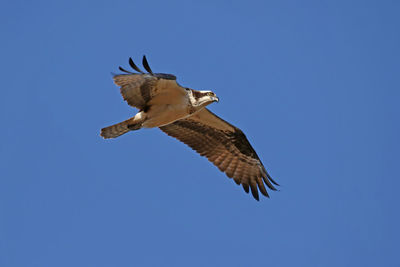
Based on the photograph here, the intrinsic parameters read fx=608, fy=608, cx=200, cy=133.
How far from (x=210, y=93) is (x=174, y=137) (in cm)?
209

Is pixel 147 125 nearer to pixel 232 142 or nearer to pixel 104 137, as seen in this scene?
pixel 104 137

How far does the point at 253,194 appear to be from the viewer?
40.2 feet

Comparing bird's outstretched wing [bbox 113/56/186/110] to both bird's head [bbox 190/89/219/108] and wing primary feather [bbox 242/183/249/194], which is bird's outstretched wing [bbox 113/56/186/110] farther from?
wing primary feather [bbox 242/183/249/194]

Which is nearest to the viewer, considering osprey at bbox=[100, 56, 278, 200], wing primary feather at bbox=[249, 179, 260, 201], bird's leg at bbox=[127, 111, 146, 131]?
Result: osprey at bbox=[100, 56, 278, 200]

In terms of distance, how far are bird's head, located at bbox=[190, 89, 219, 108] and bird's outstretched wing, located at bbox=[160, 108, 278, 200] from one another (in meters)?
1.37

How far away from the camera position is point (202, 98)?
10.7 metres

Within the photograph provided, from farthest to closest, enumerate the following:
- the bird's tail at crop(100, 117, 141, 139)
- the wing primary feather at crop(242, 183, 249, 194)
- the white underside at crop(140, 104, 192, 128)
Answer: the wing primary feather at crop(242, 183, 249, 194)
the bird's tail at crop(100, 117, 141, 139)
the white underside at crop(140, 104, 192, 128)

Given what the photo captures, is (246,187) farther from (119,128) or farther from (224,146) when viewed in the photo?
(119,128)

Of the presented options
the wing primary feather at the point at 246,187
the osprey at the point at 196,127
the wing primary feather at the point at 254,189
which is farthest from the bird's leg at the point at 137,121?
the wing primary feather at the point at 254,189

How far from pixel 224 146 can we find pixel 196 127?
77 cm

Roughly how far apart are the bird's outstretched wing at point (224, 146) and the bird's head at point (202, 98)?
4.49ft

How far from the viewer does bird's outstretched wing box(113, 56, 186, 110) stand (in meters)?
9.69

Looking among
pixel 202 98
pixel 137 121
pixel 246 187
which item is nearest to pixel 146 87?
pixel 137 121

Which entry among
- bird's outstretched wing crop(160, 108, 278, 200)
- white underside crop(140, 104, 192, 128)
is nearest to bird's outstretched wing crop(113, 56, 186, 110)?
white underside crop(140, 104, 192, 128)
